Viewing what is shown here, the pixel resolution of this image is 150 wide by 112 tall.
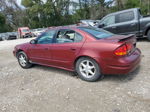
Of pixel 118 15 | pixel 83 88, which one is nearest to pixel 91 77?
pixel 83 88

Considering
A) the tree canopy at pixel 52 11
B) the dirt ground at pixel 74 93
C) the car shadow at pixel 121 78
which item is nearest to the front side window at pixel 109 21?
the dirt ground at pixel 74 93

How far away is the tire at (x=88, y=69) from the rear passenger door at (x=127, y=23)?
4.72 m

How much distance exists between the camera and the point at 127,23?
778 cm

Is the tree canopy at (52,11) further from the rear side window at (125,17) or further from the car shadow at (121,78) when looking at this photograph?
the car shadow at (121,78)

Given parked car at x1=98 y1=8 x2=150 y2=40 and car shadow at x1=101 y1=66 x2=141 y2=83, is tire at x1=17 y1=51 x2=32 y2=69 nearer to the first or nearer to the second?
car shadow at x1=101 y1=66 x2=141 y2=83

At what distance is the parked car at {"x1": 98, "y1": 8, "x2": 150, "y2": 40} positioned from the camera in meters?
7.47

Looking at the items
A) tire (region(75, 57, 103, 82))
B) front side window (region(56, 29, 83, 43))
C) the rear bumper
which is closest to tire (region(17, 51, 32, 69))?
front side window (region(56, 29, 83, 43))

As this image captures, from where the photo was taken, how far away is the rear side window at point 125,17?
25.3 ft

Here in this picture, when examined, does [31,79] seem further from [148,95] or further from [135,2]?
[135,2]

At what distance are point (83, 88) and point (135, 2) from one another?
50402 mm

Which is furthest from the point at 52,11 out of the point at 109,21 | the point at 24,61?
the point at 24,61

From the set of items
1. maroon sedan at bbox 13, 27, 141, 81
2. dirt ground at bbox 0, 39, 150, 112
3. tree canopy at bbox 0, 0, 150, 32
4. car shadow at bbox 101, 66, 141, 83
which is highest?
tree canopy at bbox 0, 0, 150, 32

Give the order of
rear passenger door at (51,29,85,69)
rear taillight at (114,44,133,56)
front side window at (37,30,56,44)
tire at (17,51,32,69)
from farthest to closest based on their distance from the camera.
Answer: tire at (17,51,32,69) < front side window at (37,30,56,44) < rear passenger door at (51,29,85,69) < rear taillight at (114,44,133,56)

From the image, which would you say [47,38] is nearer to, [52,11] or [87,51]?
[87,51]
